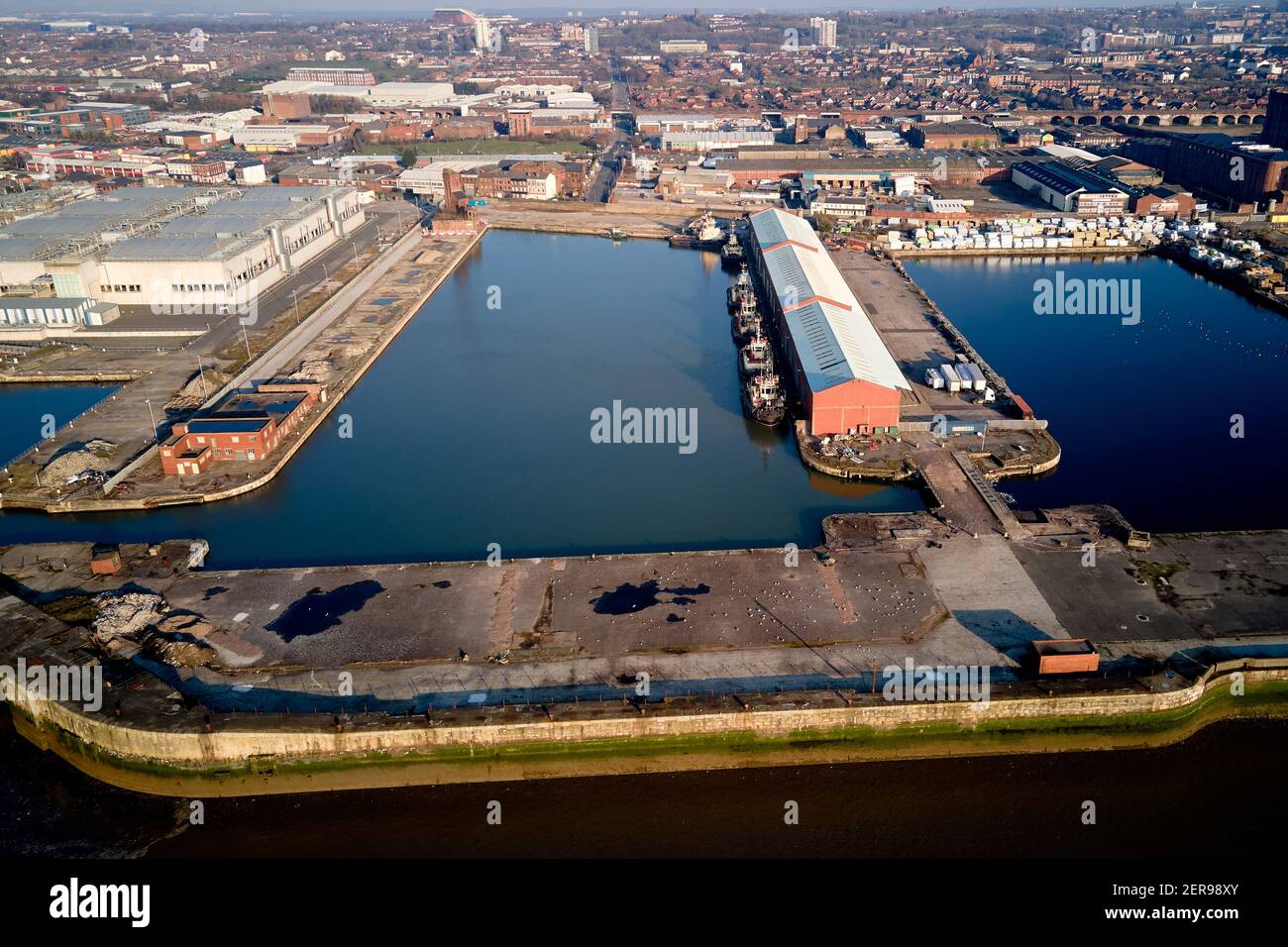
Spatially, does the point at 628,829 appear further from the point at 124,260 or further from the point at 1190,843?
the point at 124,260

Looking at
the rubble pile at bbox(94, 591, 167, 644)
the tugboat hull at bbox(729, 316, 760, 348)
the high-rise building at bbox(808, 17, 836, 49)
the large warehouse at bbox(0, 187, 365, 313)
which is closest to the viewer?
the rubble pile at bbox(94, 591, 167, 644)

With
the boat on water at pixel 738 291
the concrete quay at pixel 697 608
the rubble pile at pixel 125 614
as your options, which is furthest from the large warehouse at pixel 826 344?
the rubble pile at pixel 125 614

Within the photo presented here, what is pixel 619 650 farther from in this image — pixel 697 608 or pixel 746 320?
pixel 746 320

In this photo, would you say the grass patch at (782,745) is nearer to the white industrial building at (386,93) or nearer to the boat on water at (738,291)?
the boat on water at (738,291)

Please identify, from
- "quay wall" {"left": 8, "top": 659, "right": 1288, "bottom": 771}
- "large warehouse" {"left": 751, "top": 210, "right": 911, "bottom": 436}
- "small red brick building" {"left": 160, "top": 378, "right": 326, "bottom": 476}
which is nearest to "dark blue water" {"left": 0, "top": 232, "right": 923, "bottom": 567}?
"small red brick building" {"left": 160, "top": 378, "right": 326, "bottom": 476}

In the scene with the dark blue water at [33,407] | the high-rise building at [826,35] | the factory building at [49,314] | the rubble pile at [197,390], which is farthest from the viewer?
the high-rise building at [826,35]

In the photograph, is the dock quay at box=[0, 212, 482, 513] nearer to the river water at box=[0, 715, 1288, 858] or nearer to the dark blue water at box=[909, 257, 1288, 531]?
the river water at box=[0, 715, 1288, 858]
